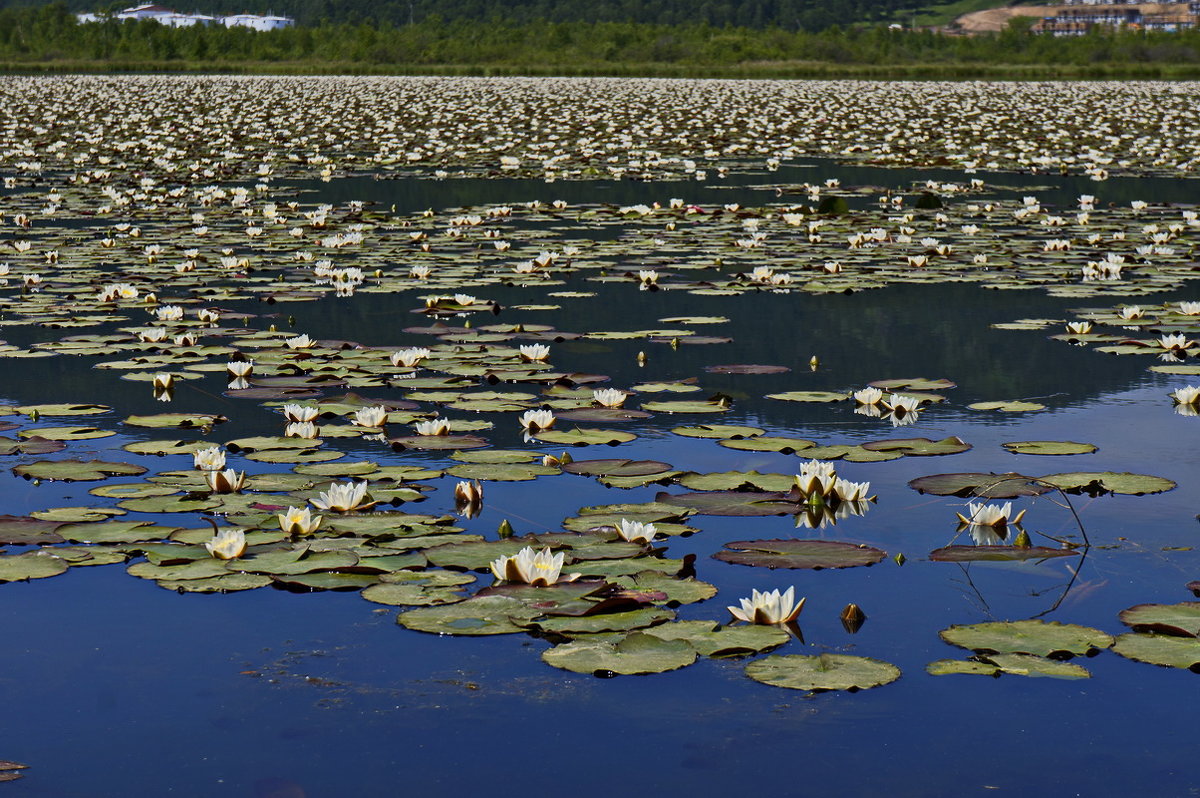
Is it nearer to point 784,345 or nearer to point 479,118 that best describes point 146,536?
point 784,345

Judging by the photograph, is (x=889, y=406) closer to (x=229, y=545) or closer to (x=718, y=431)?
(x=718, y=431)

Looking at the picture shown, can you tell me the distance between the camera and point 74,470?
5.32 meters

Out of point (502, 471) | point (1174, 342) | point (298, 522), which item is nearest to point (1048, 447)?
point (502, 471)

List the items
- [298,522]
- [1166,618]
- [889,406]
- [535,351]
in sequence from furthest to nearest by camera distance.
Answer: [535,351], [889,406], [298,522], [1166,618]

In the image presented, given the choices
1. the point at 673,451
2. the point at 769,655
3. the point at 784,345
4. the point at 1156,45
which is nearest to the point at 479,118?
the point at 784,345

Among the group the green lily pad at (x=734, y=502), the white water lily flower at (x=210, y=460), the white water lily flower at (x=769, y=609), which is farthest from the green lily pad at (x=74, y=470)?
the white water lily flower at (x=769, y=609)

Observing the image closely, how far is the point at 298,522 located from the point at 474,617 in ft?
2.90

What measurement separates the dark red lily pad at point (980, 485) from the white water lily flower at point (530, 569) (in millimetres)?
1634

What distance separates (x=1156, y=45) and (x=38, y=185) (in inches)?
2946

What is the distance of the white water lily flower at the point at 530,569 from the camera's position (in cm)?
403

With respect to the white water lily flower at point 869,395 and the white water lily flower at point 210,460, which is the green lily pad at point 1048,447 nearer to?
the white water lily flower at point 869,395

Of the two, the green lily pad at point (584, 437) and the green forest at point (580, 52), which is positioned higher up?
the green forest at point (580, 52)

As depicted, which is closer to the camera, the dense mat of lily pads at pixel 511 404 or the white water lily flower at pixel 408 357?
A: the dense mat of lily pads at pixel 511 404

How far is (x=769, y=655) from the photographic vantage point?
3582mm
